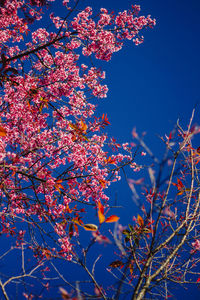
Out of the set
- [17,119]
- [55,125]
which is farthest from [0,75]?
[55,125]

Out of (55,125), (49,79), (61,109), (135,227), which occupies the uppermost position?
(49,79)

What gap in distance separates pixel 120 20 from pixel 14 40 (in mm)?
3554

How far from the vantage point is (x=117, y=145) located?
6902 millimetres

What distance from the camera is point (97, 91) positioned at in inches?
279

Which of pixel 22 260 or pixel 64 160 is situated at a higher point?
pixel 64 160

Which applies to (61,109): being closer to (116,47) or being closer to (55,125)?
(55,125)

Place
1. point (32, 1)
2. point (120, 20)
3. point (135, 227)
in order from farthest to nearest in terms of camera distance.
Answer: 1. point (120, 20)
2. point (32, 1)
3. point (135, 227)

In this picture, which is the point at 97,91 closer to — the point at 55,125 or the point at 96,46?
the point at 96,46

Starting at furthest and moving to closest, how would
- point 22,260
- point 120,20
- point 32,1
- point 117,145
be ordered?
point 117,145
point 120,20
point 32,1
point 22,260

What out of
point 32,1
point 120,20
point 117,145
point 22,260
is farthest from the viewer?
point 117,145

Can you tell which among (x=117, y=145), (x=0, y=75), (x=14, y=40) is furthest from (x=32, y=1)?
(x=117, y=145)

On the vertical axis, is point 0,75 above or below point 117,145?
above

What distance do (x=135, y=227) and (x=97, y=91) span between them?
4860 mm

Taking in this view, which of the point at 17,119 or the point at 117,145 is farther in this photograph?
the point at 117,145
